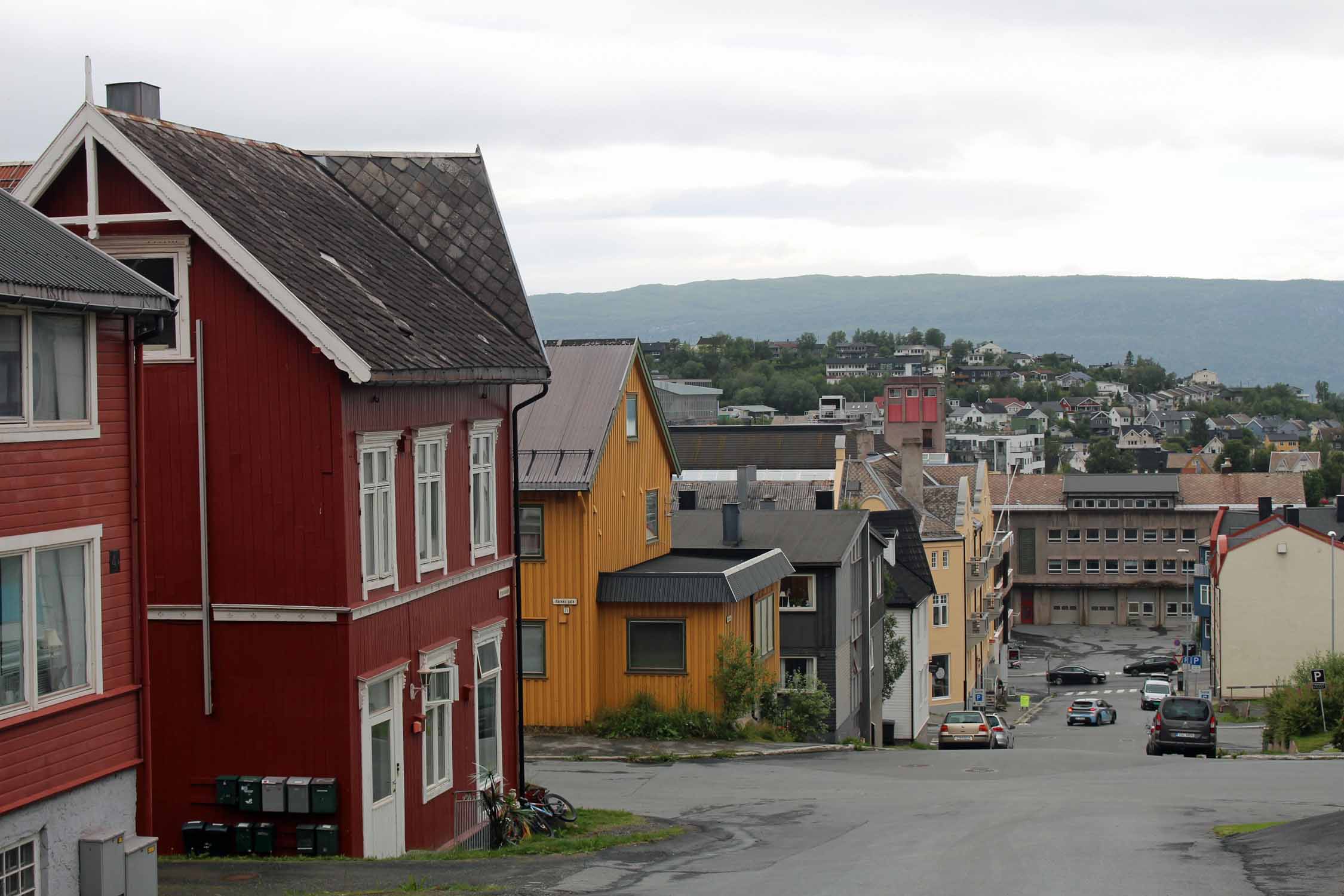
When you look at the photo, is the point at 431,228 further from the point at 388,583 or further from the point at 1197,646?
the point at 1197,646

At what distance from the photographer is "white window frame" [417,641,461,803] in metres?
18.9

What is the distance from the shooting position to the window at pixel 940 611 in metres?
70.2

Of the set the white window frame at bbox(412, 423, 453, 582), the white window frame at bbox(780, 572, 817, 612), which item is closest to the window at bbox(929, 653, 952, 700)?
the white window frame at bbox(780, 572, 817, 612)

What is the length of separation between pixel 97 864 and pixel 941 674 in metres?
60.1

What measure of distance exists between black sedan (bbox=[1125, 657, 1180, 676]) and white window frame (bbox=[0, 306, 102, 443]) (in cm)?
8793

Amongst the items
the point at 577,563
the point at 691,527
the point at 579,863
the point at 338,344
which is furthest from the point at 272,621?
the point at 691,527

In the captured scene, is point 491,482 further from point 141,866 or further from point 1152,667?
point 1152,667

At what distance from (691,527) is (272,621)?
24.6 meters

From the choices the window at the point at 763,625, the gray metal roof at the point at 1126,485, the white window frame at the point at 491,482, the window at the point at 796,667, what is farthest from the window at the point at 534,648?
the gray metal roof at the point at 1126,485

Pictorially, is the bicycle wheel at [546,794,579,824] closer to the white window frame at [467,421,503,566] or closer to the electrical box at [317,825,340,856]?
the white window frame at [467,421,503,566]

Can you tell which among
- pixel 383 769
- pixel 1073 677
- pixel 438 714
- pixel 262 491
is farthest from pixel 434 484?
pixel 1073 677

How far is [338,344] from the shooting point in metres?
16.4

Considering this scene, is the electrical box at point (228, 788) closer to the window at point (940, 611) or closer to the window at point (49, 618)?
the window at point (49, 618)

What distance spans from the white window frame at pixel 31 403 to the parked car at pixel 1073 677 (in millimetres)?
83616
